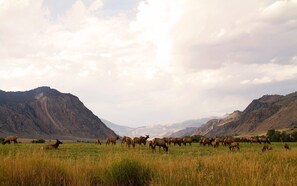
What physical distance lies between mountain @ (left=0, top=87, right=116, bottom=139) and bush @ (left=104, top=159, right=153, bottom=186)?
124207mm

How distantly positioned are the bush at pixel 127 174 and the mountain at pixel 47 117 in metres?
124

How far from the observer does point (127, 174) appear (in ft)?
38.3

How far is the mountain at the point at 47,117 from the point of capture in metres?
140

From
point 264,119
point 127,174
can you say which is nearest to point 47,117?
point 264,119

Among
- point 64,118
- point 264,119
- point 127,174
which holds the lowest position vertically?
point 127,174

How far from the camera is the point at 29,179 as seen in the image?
10883mm

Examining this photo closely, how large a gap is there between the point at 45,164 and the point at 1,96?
167m

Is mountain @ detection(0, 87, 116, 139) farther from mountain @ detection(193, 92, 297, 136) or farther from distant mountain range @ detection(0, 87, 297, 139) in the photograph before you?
mountain @ detection(193, 92, 297, 136)

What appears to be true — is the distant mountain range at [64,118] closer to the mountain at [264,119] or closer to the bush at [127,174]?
the mountain at [264,119]

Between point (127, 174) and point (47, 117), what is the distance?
509 ft

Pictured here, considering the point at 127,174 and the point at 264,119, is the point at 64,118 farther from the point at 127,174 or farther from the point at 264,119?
the point at 127,174

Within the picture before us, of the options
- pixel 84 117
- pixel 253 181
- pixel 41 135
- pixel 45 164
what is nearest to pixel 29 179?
pixel 45 164

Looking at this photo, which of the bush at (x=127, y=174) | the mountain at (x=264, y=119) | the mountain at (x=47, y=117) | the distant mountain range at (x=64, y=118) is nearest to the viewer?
the bush at (x=127, y=174)

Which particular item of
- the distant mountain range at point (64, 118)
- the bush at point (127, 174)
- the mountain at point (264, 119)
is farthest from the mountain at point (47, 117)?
the bush at point (127, 174)
